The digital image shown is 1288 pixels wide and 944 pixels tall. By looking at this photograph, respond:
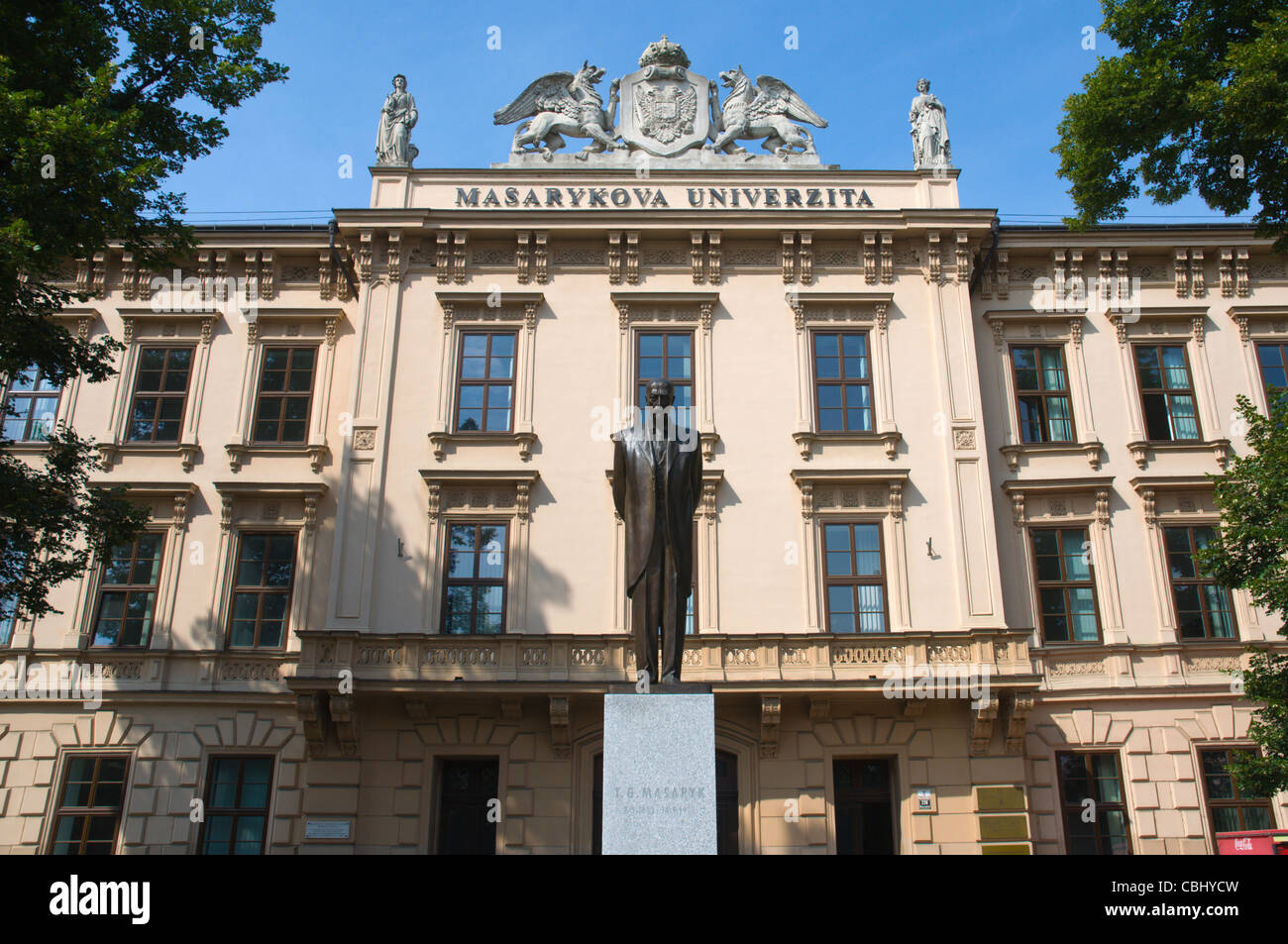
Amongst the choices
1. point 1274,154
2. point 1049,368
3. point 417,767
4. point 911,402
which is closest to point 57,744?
point 417,767

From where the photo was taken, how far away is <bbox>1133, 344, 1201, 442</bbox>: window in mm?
20000

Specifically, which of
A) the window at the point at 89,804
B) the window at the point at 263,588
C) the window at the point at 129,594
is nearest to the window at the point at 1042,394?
the window at the point at 263,588

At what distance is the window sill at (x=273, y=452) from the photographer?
19547mm

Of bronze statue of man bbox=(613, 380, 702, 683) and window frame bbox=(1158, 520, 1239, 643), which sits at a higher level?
window frame bbox=(1158, 520, 1239, 643)

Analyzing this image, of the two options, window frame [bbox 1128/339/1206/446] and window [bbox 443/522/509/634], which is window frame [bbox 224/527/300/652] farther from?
window frame [bbox 1128/339/1206/446]

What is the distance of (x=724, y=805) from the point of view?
17.1 metres

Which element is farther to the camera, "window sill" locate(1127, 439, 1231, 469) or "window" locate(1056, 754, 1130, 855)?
"window sill" locate(1127, 439, 1231, 469)

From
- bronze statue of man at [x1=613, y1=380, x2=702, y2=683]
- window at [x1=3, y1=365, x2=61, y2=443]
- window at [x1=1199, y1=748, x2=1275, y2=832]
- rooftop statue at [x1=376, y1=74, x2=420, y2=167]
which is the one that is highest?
rooftop statue at [x1=376, y1=74, x2=420, y2=167]

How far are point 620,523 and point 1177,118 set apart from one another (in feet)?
36.6

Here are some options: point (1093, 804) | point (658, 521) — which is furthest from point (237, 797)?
point (1093, 804)

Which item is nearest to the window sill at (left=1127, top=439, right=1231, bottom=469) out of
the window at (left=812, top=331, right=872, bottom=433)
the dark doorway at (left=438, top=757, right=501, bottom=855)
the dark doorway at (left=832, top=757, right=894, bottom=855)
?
the window at (left=812, top=331, right=872, bottom=433)

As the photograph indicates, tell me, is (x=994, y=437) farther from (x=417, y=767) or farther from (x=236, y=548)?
(x=236, y=548)

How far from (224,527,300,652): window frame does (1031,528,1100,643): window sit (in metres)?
14.2
